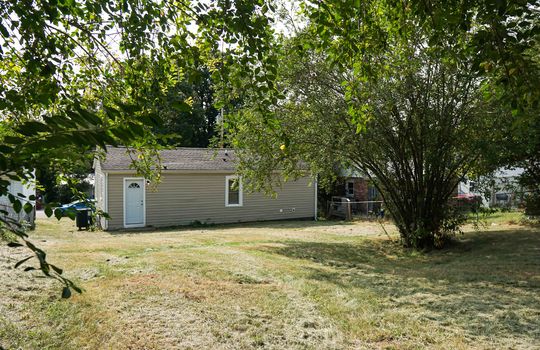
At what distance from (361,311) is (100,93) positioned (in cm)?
392

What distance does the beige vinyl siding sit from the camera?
1808cm

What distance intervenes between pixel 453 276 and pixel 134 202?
46.0 ft

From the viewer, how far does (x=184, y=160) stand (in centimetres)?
2031

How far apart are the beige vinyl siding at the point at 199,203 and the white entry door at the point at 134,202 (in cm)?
21

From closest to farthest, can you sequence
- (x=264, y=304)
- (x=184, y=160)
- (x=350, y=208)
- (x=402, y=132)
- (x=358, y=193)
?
(x=264, y=304), (x=402, y=132), (x=184, y=160), (x=350, y=208), (x=358, y=193)

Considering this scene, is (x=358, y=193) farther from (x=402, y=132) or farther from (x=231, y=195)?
(x=402, y=132)

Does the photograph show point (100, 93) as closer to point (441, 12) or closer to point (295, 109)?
point (441, 12)

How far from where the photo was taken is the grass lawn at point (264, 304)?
435cm

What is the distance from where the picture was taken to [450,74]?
1023 centimetres

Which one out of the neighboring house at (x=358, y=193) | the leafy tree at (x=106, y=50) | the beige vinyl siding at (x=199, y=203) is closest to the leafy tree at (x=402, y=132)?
the leafy tree at (x=106, y=50)

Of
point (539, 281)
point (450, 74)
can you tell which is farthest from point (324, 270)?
point (450, 74)

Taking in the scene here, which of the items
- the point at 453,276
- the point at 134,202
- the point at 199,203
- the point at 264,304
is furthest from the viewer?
the point at 199,203

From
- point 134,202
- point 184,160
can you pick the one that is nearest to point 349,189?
point 184,160

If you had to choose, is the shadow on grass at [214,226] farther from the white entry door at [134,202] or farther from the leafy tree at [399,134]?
the leafy tree at [399,134]
